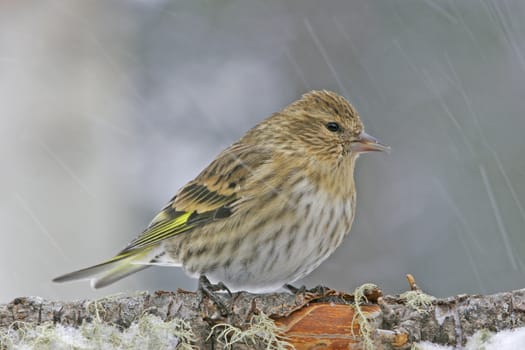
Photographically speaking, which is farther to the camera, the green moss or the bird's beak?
the bird's beak

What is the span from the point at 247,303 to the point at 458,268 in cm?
381

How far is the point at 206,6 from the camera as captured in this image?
26.0 ft

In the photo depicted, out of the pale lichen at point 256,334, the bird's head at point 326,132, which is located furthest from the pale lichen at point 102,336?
the bird's head at point 326,132

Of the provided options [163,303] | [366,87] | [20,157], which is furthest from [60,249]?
[163,303]

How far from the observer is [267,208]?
4133mm

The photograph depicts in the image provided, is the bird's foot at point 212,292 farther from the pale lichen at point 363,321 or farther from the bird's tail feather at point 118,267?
the bird's tail feather at point 118,267

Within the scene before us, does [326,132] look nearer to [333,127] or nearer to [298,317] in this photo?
[333,127]

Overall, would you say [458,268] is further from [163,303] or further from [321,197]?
[163,303]

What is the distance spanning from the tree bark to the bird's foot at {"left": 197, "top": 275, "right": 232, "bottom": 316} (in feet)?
0.05

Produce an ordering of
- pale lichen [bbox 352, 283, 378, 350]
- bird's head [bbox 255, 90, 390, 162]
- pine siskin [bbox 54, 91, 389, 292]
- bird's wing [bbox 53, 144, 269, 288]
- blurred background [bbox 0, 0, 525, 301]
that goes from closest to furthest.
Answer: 1. pale lichen [bbox 352, 283, 378, 350]
2. pine siskin [bbox 54, 91, 389, 292]
3. bird's wing [bbox 53, 144, 269, 288]
4. bird's head [bbox 255, 90, 390, 162]
5. blurred background [bbox 0, 0, 525, 301]

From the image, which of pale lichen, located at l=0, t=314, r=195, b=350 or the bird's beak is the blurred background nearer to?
the bird's beak

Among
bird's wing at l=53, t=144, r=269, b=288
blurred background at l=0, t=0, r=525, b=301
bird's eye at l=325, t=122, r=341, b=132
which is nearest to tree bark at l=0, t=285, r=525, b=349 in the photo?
bird's wing at l=53, t=144, r=269, b=288

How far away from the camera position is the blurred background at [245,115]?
22.1 feet

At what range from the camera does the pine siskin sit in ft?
13.4
